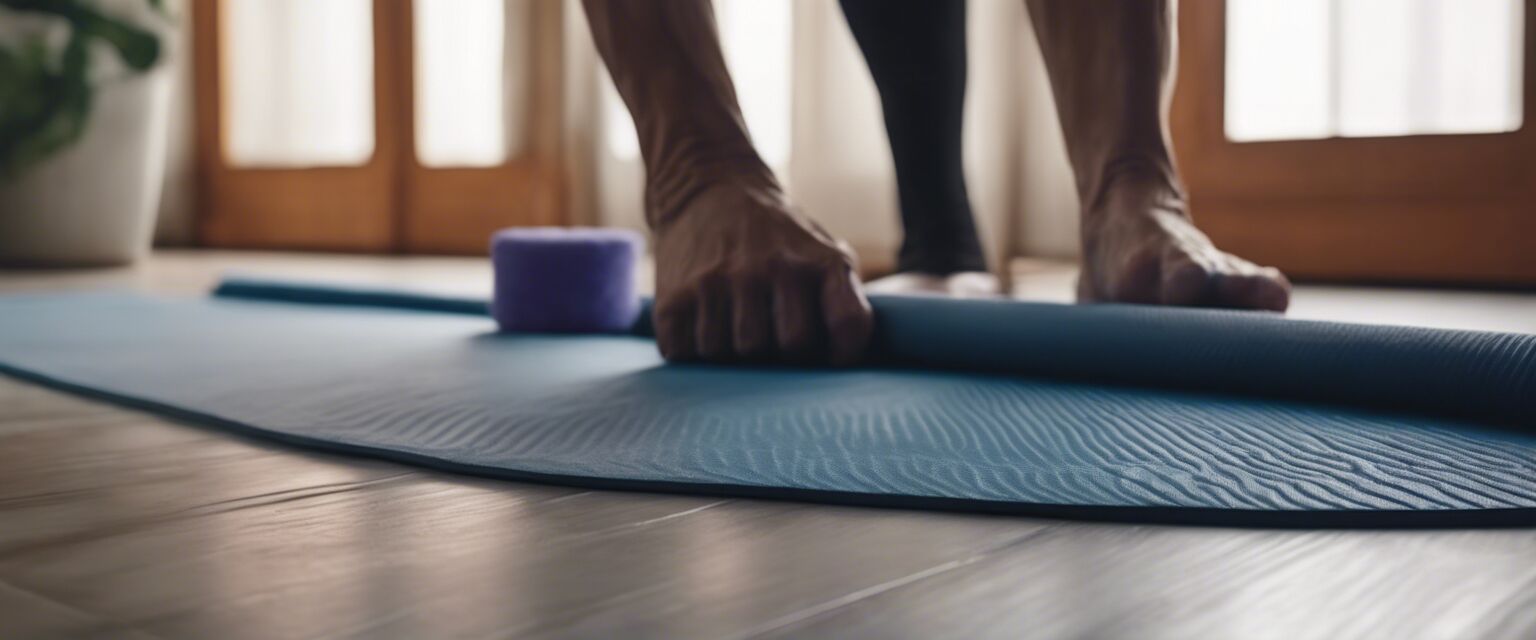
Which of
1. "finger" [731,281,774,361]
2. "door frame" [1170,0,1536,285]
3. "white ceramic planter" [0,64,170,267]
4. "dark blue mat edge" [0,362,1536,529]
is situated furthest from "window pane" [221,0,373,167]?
"dark blue mat edge" [0,362,1536,529]

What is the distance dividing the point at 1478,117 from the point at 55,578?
2.38m

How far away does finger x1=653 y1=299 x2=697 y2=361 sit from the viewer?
118 cm

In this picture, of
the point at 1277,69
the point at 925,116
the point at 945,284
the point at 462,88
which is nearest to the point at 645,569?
the point at 945,284

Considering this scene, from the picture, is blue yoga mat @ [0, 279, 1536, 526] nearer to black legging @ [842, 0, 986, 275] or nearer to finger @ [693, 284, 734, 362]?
finger @ [693, 284, 734, 362]

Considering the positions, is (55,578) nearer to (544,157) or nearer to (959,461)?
(959,461)

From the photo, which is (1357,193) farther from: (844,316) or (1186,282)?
(844,316)

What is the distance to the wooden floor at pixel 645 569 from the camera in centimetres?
46

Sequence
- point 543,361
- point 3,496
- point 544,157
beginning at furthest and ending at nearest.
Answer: point 544,157 < point 543,361 < point 3,496

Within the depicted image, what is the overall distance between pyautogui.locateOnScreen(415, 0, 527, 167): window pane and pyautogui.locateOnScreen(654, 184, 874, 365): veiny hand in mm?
2777

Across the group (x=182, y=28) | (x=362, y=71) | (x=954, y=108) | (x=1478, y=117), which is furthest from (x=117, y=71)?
(x=1478, y=117)

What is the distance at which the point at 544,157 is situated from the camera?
3.85m

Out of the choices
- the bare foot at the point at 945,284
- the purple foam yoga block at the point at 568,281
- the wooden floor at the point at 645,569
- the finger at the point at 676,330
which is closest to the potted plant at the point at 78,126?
the purple foam yoga block at the point at 568,281

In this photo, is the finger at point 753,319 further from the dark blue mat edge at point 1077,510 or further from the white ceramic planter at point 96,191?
the white ceramic planter at point 96,191

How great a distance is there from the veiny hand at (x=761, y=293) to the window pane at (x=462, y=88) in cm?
278
